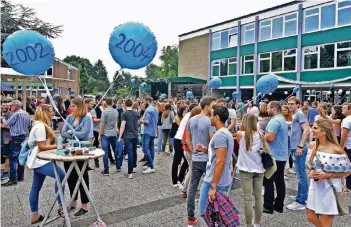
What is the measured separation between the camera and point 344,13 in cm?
1998

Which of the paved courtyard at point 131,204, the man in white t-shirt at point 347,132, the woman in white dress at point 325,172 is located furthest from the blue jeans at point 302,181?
the woman in white dress at point 325,172

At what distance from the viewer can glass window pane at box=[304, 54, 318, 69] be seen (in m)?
22.1

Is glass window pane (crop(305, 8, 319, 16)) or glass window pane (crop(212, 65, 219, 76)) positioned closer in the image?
glass window pane (crop(305, 8, 319, 16))

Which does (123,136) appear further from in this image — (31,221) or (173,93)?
(173,93)

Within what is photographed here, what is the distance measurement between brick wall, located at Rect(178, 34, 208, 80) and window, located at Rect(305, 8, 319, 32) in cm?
1240

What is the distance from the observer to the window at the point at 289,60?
23.7m

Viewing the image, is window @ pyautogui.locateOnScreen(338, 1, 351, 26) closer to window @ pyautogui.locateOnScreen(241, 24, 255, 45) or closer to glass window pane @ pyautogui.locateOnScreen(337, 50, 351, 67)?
glass window pane @ pyautogui.locateOnScreen(337, 50, 351, 67)

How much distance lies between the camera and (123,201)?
5.29 m

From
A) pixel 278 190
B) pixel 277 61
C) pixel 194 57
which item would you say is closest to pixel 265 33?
pixel 277 61

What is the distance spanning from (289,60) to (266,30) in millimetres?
3614

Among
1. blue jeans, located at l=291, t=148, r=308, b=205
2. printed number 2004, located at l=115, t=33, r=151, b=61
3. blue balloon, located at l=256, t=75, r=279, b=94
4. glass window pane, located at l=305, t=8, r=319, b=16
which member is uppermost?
glass window pane, located at l=305, t=8, r=319, b=16

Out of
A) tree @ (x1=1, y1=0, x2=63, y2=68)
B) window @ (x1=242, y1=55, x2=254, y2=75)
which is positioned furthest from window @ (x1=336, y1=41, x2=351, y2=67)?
tree @ (x1=1, y1=0, x2=63, y2=68)

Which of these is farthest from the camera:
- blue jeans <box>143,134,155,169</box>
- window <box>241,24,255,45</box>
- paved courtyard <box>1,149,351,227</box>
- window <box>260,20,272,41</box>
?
window <box>241,24,255,45</box>

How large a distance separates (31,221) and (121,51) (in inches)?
110
